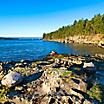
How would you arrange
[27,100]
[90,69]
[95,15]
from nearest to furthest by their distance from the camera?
[27,100] → [90,69] → [95,15]

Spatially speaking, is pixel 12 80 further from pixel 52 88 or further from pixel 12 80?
pixel 52 88

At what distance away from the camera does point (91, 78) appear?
31172 millimetres

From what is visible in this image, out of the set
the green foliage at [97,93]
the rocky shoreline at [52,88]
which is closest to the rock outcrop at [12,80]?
the rocky shoreline at [52,88]

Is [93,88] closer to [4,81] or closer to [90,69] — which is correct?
[90,69]

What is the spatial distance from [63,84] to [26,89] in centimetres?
394

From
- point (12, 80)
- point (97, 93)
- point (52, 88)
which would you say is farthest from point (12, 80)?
point (97, 93)

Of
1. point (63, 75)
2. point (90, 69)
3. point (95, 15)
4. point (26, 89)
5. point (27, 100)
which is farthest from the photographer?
point (95, 15)

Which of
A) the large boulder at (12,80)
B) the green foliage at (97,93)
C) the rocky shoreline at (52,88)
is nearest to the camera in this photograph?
the rocky shoreline at (52,88)

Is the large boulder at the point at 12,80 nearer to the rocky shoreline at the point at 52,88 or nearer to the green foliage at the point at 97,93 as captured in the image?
the rocky shoreline at the point at 52,88

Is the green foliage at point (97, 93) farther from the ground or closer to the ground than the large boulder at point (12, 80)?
closer to the ground

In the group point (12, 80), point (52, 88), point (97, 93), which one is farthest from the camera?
point (12, 80)

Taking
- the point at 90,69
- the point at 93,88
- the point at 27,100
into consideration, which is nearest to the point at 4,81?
the point at 27,100

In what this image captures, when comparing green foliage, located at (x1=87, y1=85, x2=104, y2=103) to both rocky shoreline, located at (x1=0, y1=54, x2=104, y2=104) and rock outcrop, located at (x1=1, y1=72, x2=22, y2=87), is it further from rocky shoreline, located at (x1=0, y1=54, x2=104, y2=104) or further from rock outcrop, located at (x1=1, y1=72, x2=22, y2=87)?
rock outcrop, located at (x1=1, y1=72, x2=22, y2=87)

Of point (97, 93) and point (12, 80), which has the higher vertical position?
point (12, 80)
